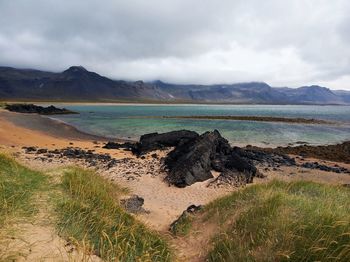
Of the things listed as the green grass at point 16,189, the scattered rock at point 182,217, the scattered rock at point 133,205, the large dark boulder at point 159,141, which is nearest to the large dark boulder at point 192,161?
the large dark boulder at point 159,141

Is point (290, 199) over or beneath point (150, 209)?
over

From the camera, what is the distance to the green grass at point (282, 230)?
5273 mm

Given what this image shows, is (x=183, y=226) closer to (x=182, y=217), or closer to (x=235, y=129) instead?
(x=182, y=217)

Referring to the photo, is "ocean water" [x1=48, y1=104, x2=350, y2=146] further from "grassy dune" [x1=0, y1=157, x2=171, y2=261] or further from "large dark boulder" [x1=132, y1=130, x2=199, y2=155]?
"grassy dune" [x1=0, y1=157, x2=171, y2=261]

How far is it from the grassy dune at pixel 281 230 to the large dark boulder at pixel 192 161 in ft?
24.8

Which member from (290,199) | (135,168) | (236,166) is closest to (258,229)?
(290,199)

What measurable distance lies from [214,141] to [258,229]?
1421 centimetres

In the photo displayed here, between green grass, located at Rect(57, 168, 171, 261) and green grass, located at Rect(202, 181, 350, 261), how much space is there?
57.3 inches

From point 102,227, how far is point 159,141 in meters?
19.3

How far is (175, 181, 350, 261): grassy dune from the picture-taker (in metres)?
5.28

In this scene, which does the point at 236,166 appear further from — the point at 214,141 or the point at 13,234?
the point at 13,234

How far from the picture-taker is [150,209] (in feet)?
38.3

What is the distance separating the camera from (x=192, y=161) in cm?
1736

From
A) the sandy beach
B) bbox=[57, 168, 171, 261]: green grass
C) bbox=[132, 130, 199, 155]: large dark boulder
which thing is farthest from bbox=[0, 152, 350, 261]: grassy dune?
bbox=[132, 130, 199, 155]: large dark boulder
